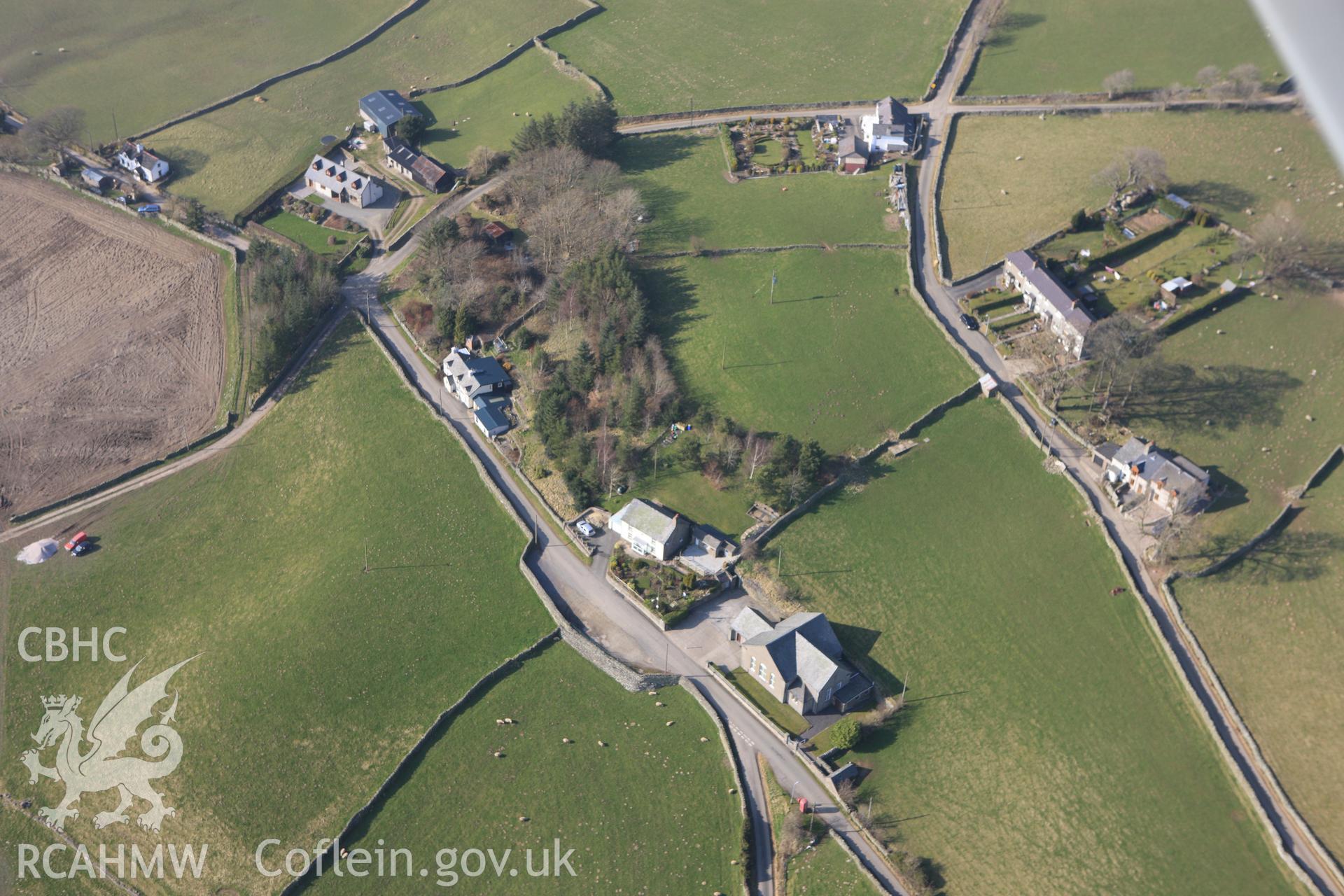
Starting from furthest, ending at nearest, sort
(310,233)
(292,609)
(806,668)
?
(310,233) < (292,609) < (806,668)

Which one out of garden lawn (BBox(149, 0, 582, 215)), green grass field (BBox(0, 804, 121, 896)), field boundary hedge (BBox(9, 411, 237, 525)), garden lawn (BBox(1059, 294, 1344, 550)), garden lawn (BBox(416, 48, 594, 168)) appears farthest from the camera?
garden lawn (BBox(416, 48, 594, 168))

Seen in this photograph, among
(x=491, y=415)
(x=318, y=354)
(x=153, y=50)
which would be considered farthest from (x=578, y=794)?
(x=153, y=50)

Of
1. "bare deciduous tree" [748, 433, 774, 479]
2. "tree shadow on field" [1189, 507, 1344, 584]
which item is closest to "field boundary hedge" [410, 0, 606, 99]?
"bare deciduous tree" [748, 433, 774, 479]

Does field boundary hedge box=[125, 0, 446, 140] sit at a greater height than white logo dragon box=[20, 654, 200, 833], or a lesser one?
greater

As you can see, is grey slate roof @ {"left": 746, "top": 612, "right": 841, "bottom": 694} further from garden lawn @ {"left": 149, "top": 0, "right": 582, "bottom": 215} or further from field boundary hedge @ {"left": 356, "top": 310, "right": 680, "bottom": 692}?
garden lawn @ {"left": 149, "top": 0, "right": 582, "bottom": 215}

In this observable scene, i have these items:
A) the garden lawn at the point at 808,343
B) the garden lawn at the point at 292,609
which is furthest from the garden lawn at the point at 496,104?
the garden lawn at the point at 292,609

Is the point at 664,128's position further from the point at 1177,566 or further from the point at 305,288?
the point at 1177,566

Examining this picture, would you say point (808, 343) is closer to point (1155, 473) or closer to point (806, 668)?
point (1155, 473)
